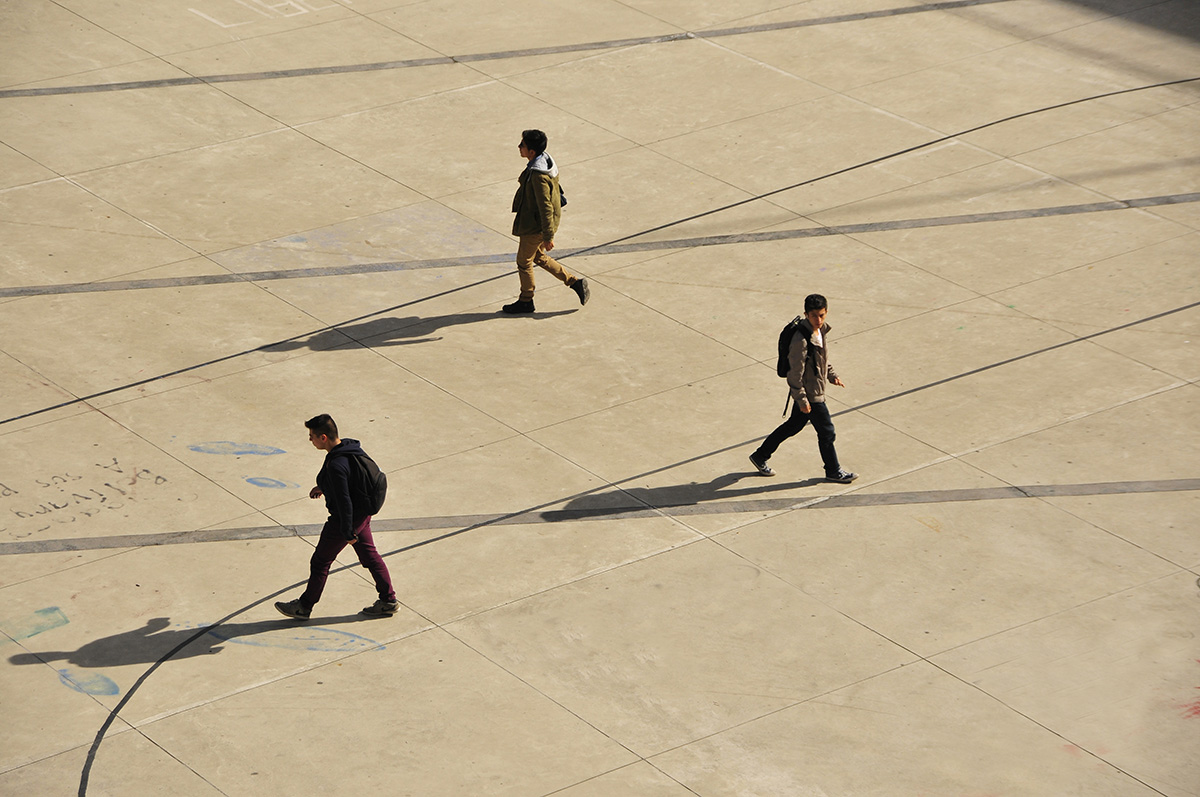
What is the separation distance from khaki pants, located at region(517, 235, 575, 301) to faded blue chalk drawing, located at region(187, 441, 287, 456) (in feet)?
9.29

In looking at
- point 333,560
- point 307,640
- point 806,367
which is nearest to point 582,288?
point 806,367

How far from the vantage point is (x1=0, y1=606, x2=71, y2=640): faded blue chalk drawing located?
31.2 feet

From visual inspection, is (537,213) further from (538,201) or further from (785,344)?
(785,344)

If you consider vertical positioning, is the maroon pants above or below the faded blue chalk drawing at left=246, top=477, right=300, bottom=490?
above

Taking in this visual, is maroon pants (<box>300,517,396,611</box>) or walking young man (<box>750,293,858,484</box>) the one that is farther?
walking young man (<box>750,293,858,484</box>)

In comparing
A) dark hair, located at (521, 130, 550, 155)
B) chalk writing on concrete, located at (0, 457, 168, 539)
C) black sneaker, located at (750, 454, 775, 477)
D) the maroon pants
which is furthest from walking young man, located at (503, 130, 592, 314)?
the maroon pants

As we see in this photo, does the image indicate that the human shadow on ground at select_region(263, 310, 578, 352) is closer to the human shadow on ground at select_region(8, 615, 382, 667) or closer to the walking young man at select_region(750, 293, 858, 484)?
the walking young man at select_region(750, 293, 858, 484)

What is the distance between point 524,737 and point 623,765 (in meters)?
0.58

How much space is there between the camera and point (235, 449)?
11422 millimetres

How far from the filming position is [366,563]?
377 inches

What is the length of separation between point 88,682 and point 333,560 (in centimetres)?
154

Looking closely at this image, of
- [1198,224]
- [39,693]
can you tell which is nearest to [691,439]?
[39,693]

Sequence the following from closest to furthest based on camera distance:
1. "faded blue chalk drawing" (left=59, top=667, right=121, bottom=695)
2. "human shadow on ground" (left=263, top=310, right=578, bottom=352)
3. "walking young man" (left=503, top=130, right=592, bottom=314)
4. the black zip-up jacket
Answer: "faded blue chalk drawing" (left=59, top=667, right=121, bottom=695) → the black zip-up jacket → "human shadow on ground" (left=263, top=310, right=578, bottom=352) → "walking young man" (left=503, top=130, right=592, bottom=314)

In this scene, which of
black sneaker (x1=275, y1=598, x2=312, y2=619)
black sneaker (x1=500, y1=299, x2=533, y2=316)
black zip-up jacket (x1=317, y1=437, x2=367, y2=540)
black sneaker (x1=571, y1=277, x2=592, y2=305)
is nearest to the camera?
black zip-up jacket (x1=317, y1=437, x2=367, y2=540)
